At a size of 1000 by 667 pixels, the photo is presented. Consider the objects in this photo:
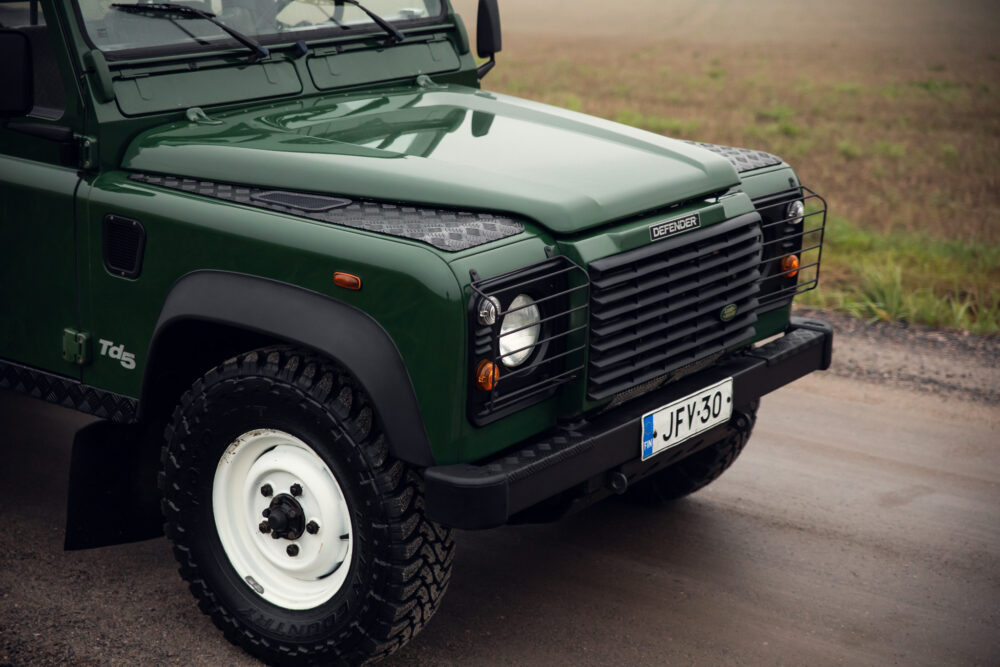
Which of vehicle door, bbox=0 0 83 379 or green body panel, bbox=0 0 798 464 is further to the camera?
vehicle door, bbox=0 0 83 379

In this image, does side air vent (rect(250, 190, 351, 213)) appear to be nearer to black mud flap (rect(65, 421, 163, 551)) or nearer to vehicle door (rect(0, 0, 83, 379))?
vehicle door (rect(0, 0, 83, 379))

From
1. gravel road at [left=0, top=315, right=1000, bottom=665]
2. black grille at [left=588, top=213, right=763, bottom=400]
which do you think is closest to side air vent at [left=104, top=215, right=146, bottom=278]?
gravel road at [left=0, top=315, right=1000, bottom=665]

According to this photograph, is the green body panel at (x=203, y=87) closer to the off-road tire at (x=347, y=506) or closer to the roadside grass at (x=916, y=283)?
the off-road tire at (x=347, y=506)

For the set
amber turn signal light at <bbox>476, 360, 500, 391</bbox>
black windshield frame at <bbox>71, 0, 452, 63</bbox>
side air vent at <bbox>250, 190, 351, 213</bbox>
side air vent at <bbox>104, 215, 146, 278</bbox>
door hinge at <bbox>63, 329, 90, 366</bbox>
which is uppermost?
black windshield frame at <bbox>71, 0, 452, 63</bbox>

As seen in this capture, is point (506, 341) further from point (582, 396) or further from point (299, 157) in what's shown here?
point (299, 157)

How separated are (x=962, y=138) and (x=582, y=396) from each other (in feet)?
47.7

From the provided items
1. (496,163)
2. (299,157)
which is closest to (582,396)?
(496,163)

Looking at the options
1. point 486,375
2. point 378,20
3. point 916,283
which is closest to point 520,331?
point 486,375

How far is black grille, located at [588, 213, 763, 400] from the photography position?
3.13 metres

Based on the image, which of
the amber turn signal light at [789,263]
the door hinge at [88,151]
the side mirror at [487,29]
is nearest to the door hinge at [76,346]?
the door hinge at [88,151]

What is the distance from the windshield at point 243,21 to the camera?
144 inches

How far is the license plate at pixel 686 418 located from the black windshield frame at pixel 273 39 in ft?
6.39

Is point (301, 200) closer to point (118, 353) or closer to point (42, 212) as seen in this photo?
point (118, 353)

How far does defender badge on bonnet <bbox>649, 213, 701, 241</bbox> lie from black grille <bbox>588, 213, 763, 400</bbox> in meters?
0.02
